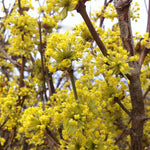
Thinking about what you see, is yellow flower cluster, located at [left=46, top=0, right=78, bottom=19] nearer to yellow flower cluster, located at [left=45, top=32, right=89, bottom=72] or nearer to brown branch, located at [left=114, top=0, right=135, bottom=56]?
yellow flower cluster, located at [left=45, top=32, right=89, bottom=72]

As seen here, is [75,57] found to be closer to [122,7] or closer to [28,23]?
[122,7]

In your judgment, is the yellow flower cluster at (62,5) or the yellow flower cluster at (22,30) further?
the yellow flower cluster at (22,30)

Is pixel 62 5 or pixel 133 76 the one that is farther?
pixel 133 76

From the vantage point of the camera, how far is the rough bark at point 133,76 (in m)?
1.46

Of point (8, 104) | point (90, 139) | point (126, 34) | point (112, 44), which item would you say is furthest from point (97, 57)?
point (8, 104)

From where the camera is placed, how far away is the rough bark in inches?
57.6

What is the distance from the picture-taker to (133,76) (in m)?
1.54

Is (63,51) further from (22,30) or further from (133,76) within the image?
(22,30)

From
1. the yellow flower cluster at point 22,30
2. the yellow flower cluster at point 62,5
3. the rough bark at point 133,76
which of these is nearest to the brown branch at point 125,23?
the rough bark at point 133,76

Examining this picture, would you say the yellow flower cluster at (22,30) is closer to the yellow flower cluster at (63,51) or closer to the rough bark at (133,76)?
the yellow flower cluster at (63,51)

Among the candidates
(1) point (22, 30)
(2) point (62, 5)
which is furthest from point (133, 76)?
(1) point (22, 30)

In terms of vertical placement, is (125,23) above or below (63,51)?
above

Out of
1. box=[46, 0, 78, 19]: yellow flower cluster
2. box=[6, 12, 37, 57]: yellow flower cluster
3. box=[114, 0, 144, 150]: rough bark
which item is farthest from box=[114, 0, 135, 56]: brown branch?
box=[6, 12, 37, 57]: yellow flower cluster

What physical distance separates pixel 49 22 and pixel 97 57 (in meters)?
1.23
